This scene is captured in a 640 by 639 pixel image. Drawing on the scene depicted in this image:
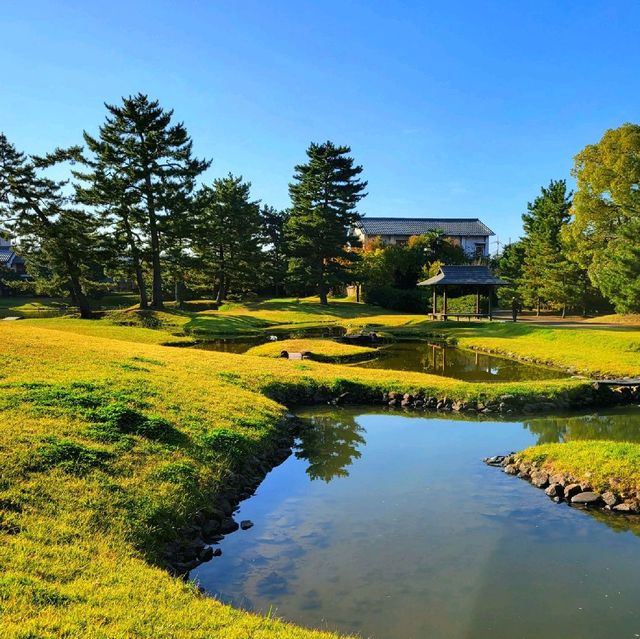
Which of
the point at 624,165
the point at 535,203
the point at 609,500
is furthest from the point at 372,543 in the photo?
the point at 535,203

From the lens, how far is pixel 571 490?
833 centimetres

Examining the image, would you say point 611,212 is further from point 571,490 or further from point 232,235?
point 232,235

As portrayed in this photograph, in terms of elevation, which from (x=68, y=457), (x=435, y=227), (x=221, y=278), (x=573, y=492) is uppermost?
(x=435, y=227)

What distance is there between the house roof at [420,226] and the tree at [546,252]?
24310mm

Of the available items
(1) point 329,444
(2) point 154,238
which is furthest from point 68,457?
(2) point 154,238

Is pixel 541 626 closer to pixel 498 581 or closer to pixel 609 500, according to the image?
pixel 498 581

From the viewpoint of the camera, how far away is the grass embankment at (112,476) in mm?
4250

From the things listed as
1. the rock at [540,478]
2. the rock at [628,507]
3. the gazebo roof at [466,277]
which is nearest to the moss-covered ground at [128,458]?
the rock at [540,478]

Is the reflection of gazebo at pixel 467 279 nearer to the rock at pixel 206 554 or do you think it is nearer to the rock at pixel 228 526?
the rock at pixel 228 526

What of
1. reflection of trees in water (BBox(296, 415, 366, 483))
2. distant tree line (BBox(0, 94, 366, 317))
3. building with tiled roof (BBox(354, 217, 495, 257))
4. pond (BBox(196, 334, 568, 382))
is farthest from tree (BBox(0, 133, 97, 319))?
building with tiled roof (BBox(354, 217, 495, 257))

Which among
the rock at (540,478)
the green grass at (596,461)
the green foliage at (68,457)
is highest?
the green foliage at (68,457)

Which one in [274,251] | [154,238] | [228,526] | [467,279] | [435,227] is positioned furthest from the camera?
[435,227]

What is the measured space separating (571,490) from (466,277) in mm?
27568

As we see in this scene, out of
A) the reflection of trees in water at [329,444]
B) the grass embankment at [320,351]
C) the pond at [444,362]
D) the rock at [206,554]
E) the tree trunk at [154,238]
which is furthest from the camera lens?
the tree trunk at [154,238]
